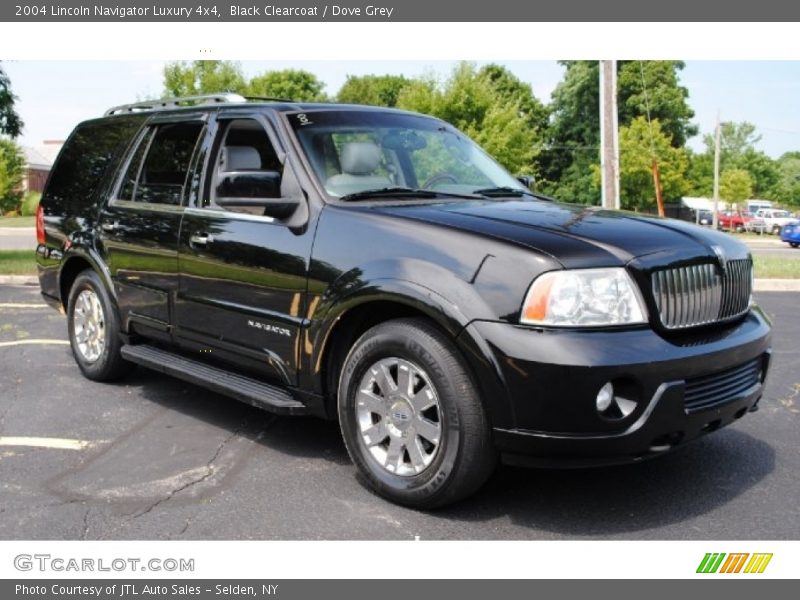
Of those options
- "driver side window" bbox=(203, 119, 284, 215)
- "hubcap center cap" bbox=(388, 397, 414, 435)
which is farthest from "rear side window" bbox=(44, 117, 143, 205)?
"hubcap center cap" bbox=(388, 397, 414, 435)

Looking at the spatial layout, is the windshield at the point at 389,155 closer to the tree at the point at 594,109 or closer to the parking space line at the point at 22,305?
the parking space line at the point at 22,305

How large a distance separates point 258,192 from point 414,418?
1548 mm

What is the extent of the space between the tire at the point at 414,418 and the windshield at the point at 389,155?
99cm

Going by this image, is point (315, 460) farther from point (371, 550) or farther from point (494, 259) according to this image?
point (494, 259)

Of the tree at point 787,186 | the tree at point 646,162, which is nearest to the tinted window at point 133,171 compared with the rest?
the tree at point 646,162

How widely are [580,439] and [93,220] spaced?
4152 mm

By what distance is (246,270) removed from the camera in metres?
4.46

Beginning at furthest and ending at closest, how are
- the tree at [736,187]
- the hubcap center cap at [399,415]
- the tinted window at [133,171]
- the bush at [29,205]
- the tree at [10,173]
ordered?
the tree at [736,187] < the bush at [29,205] < the tree at [10,173] < the tinted window at [133,171] < the hubcap center cap at [399,415]

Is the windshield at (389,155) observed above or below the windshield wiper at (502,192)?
above

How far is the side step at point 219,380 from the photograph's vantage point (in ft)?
13.9

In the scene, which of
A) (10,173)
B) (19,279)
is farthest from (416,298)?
(10,173)

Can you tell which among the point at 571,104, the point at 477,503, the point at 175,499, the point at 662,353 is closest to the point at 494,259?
the point at 662,353

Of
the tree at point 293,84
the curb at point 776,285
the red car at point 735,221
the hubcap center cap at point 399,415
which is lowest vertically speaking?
the red car at point 735,221

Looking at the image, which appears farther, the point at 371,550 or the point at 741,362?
the point at 741,362
